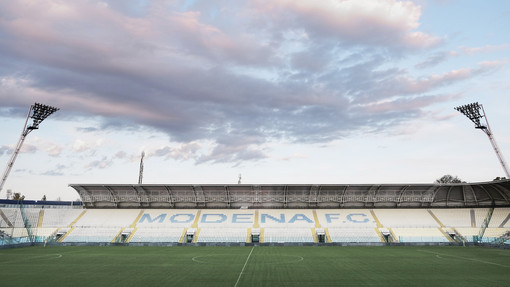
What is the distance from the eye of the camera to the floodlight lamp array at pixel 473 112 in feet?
174

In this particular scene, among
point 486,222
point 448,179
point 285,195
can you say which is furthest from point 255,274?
point 448,179

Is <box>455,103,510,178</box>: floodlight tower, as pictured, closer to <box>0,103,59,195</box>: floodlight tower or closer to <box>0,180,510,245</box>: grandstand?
<box>0,180,510,245</box>: grandstand

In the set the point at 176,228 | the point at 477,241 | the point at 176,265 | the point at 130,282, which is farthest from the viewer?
the point at 176,228

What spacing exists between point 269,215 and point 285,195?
4.84 meters

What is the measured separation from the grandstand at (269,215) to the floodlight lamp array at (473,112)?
9894 millimetres

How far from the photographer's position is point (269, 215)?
5994cm

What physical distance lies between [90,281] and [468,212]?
61575mm

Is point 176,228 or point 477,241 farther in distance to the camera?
point 176,228

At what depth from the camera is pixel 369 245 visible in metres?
48.7

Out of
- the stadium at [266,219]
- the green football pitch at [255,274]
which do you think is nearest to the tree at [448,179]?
the stadium at [266,219]

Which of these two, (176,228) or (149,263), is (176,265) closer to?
(149,263)

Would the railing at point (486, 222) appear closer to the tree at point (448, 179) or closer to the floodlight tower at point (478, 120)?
the floodlight tower at point (478, 120)

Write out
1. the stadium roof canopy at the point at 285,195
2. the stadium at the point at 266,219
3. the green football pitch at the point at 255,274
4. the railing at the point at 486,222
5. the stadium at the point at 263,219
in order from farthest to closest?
the stadium roof canopy at the point at 285,195
the railing at the point at 486,222
the stadium at the point at 266,219
the stadium at the point at 263,219
the green football pitch at the point at 255,274

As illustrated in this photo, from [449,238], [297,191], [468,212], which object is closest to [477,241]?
[449,238]
